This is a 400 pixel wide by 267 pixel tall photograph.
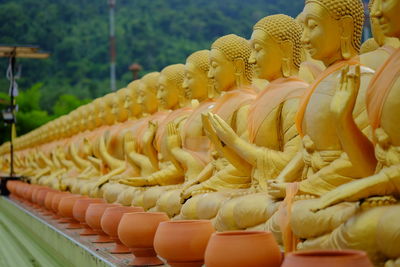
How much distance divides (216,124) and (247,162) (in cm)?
40

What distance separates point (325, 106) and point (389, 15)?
702 mm

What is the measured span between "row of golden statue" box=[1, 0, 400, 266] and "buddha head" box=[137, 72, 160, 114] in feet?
0.04

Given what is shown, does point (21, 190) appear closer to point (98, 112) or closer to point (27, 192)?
point (27, 192)

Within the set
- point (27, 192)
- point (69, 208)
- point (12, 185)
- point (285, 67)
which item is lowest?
point (12, 185)

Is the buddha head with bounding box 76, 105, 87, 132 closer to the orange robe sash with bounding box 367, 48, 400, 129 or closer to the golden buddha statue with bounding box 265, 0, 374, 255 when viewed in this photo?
the golden buddha statue with bounding box 265, 0, 374, 255

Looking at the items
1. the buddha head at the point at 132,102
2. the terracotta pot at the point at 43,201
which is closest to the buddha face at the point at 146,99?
the buddha head at the point at 132,102

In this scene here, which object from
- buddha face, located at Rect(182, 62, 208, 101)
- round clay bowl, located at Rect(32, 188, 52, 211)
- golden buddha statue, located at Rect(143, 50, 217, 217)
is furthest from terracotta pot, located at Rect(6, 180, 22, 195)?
buddha face, located at Rect(182, 62, 208, 101)

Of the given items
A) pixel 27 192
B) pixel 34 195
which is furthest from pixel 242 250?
pixel 27 192

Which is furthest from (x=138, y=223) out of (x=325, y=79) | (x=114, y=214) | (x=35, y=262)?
(x=35, y=262)

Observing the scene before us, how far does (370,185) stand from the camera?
2.89 metres

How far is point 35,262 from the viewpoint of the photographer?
675cm

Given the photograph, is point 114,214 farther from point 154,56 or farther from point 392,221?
point 154,56

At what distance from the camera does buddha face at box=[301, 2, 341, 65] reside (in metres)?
3.76

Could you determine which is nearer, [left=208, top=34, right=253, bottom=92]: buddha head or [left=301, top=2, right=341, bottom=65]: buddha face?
[left=301, top=2, right=341, bottom=65]: buddha face
